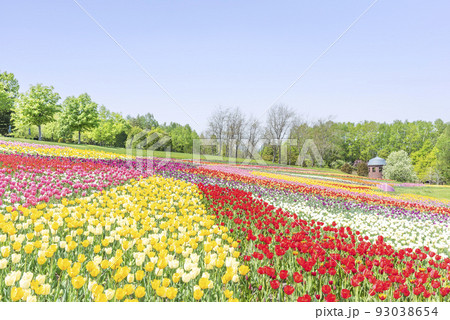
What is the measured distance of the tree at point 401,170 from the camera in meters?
27.2

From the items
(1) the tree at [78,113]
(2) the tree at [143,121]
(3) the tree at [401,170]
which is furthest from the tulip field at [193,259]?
(2) the tree at [143,121]

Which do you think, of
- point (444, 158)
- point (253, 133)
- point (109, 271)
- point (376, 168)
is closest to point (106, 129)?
point (253, 133)

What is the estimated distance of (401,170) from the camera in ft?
89.0

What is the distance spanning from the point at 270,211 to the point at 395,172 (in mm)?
26613

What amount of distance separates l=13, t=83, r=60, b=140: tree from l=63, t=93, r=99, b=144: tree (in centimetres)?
105

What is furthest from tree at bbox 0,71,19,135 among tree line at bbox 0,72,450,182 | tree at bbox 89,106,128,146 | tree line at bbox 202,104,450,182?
tree line at bbox 202,104,450,182

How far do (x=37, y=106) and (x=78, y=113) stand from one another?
3.33 metres

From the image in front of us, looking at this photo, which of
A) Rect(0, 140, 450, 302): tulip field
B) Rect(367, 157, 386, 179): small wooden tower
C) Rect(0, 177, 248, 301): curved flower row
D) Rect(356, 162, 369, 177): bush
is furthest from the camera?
Rect(356, 162, 369, 177): bush

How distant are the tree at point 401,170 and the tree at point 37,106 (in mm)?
32835

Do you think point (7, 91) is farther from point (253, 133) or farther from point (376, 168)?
point (376, 168)

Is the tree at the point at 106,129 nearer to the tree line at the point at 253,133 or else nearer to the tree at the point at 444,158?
the tree line at the point at 253,133

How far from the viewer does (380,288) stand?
7.86ft

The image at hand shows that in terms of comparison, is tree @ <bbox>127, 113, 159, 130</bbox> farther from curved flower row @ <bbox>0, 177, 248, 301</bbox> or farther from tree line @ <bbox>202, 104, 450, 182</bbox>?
curved flower row @ <bbox>0, 177, 248, 301</bbox>

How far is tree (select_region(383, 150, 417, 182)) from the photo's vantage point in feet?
89.3
